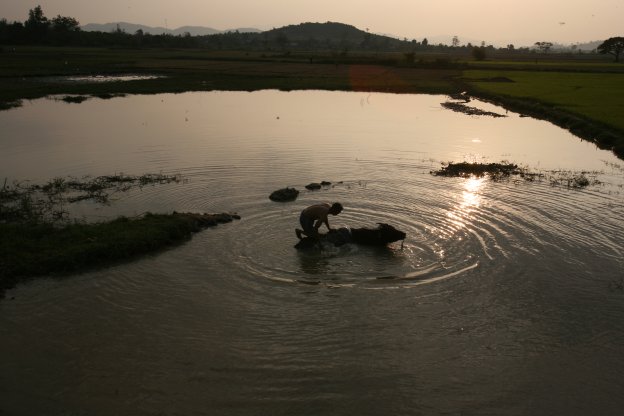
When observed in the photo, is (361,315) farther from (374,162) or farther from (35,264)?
(374,162)

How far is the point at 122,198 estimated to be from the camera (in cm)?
1498

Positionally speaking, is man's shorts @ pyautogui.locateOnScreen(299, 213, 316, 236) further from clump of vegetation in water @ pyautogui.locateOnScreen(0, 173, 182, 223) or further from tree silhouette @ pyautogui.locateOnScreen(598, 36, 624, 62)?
tree silhouette @ pyautogui.locateOnScreen(598, 36, 624, 62)

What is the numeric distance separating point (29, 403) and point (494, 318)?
24.5 feet

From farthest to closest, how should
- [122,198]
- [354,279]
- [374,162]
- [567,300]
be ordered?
[374,162] < [122,198] < [354,279] < [567,300]

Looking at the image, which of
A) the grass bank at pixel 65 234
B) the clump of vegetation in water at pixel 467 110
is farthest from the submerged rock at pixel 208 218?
the clump of vegetation in water at pixel 467 110

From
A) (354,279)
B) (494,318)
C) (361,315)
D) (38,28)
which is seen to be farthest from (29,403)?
(38,28)

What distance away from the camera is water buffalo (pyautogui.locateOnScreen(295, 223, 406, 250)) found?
37.9 feet

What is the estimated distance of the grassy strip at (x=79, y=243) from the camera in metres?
10.1

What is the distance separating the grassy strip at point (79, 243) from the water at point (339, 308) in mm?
417

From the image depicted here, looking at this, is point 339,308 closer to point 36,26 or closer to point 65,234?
point 65,234

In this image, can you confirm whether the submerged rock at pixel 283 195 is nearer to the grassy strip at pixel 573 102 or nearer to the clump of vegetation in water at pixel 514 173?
the clump of vegetation in water at pixel 514 173

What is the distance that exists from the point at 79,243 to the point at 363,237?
6.47m

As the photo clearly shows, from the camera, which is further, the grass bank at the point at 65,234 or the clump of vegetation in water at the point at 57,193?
the clump of vegetation in water at the point at 57,193

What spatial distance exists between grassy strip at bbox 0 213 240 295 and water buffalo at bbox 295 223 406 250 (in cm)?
307
